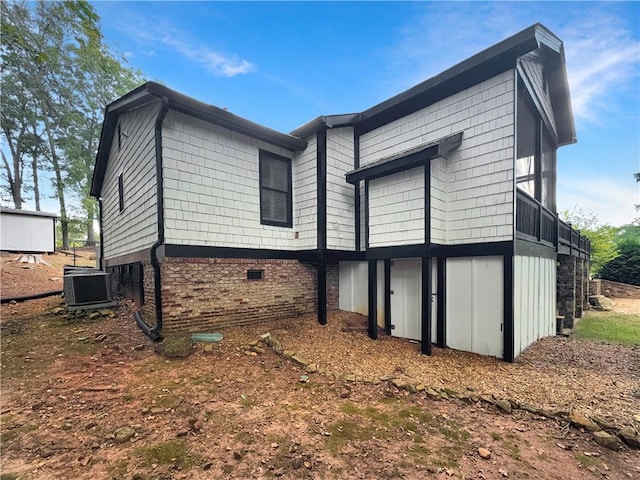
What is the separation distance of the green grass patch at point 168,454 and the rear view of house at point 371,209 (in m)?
3.41

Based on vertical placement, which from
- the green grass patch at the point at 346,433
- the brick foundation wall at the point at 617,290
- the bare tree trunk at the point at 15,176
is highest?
the bare tree trunk at the point at 15,176

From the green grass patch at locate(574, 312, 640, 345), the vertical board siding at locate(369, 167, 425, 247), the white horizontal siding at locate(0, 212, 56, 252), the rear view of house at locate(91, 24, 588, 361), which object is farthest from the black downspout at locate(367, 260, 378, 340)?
the white horizontal siding at locate(0, 212, 56, 252)

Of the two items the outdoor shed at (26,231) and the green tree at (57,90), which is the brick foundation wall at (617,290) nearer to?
the outdoor shed at (26,231)

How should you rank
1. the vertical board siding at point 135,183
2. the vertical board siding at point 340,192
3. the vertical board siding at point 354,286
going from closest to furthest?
the vertical board siding at point 135,183 → the vertical board siding at point 340,192 → the vertical board siding at point 354,286

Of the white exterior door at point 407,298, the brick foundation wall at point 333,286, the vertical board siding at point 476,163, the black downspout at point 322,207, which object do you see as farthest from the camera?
the brick foundation wall at point 333,286

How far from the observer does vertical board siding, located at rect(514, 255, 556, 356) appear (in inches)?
220

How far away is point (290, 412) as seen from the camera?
3465mm

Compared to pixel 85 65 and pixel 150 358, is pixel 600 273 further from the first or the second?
pixel 85 65

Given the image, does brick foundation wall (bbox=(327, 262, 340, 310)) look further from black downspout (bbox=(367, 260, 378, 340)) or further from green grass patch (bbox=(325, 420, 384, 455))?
green grass patch (bbox=(325, 420, 384, 455))

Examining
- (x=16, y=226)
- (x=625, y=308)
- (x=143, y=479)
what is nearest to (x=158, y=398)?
(x=143, y=479)

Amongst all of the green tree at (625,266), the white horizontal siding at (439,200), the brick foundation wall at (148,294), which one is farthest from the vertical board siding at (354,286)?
the green tree at (625,266)

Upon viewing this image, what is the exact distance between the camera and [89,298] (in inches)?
296

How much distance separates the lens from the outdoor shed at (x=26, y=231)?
1641 cm

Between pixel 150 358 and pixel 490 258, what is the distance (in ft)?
21.5
